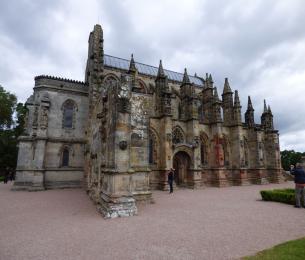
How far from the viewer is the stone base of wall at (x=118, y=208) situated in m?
7.82

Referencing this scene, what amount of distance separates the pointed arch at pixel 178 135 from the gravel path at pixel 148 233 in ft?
40.3

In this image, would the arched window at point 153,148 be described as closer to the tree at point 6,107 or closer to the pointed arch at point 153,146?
the pointed arch at point 153,146

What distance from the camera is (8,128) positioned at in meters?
31.0

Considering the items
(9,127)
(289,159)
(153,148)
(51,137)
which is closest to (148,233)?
(153,148)

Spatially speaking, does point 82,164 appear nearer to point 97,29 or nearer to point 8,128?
point 97,29

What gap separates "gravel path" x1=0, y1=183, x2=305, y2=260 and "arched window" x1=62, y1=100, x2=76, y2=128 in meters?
12.3

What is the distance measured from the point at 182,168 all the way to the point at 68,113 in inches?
499

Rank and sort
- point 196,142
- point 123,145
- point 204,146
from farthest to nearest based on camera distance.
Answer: point 204,146, point 196,142, point 123,145

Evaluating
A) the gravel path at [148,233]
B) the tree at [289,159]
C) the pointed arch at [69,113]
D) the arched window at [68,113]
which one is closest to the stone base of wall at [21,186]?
the pointed arch at [69,113]

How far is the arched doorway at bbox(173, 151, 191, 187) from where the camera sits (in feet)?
66.1

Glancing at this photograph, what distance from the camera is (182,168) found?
2038 cm

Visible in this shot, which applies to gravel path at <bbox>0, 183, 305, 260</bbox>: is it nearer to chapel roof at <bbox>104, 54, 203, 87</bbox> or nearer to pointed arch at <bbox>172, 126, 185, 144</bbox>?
pointed arch at <bbox>172, 126, 185, 144</bbox>

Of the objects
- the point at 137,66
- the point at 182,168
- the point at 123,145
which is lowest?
the point at 182,168

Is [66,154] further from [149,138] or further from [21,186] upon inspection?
[149,138]
